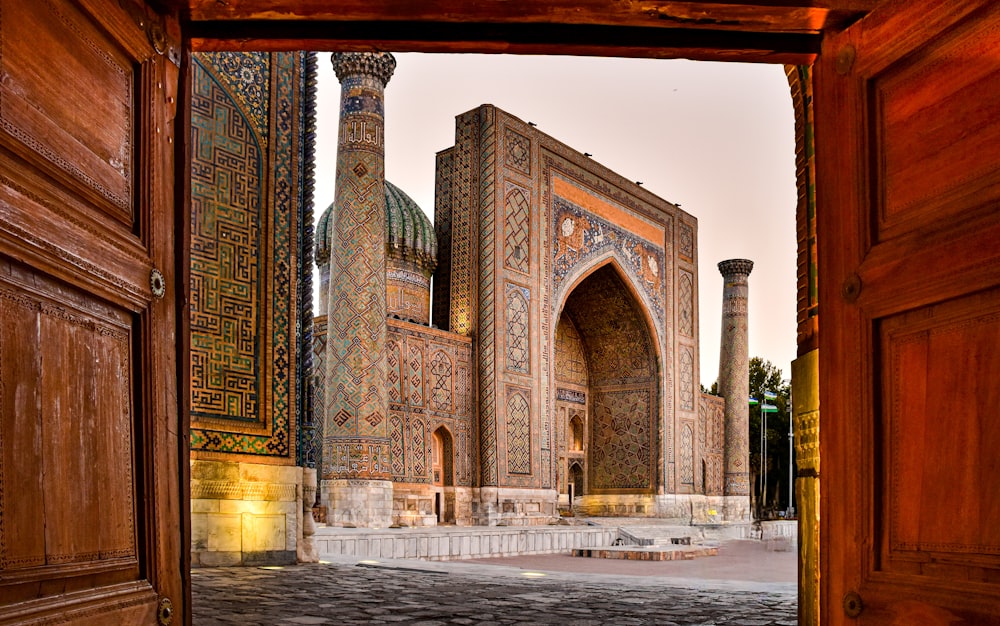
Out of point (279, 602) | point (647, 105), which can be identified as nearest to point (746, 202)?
point (647, 105)

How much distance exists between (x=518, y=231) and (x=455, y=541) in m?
6.64

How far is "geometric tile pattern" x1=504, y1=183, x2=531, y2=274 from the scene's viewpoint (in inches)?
664

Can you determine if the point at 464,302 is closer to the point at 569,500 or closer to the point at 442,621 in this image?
the point at 569,500

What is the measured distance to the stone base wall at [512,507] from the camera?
15867mm

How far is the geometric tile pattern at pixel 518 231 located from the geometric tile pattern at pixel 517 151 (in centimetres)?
40

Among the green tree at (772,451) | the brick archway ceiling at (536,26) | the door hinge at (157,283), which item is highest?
the brick archway ceiling at (536,26)

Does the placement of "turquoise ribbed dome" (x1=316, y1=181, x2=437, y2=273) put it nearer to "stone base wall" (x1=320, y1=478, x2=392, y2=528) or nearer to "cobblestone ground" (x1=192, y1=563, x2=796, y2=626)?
"stone base wall" (x1=320, y1=478, x2=392, y2=528)

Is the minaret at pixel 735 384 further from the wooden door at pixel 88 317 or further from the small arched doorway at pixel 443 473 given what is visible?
the wooden door at pixel 88 317

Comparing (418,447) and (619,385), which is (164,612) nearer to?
(418,447)

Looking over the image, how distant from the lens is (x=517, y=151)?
17203mm

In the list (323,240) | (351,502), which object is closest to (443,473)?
(351,502)

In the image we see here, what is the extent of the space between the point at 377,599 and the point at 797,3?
3.56 meters

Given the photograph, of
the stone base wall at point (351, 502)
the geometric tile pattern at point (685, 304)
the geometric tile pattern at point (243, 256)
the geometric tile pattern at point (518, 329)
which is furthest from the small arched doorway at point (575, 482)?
the geometric tile pattern at point (243, 256)

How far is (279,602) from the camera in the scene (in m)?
4.41
